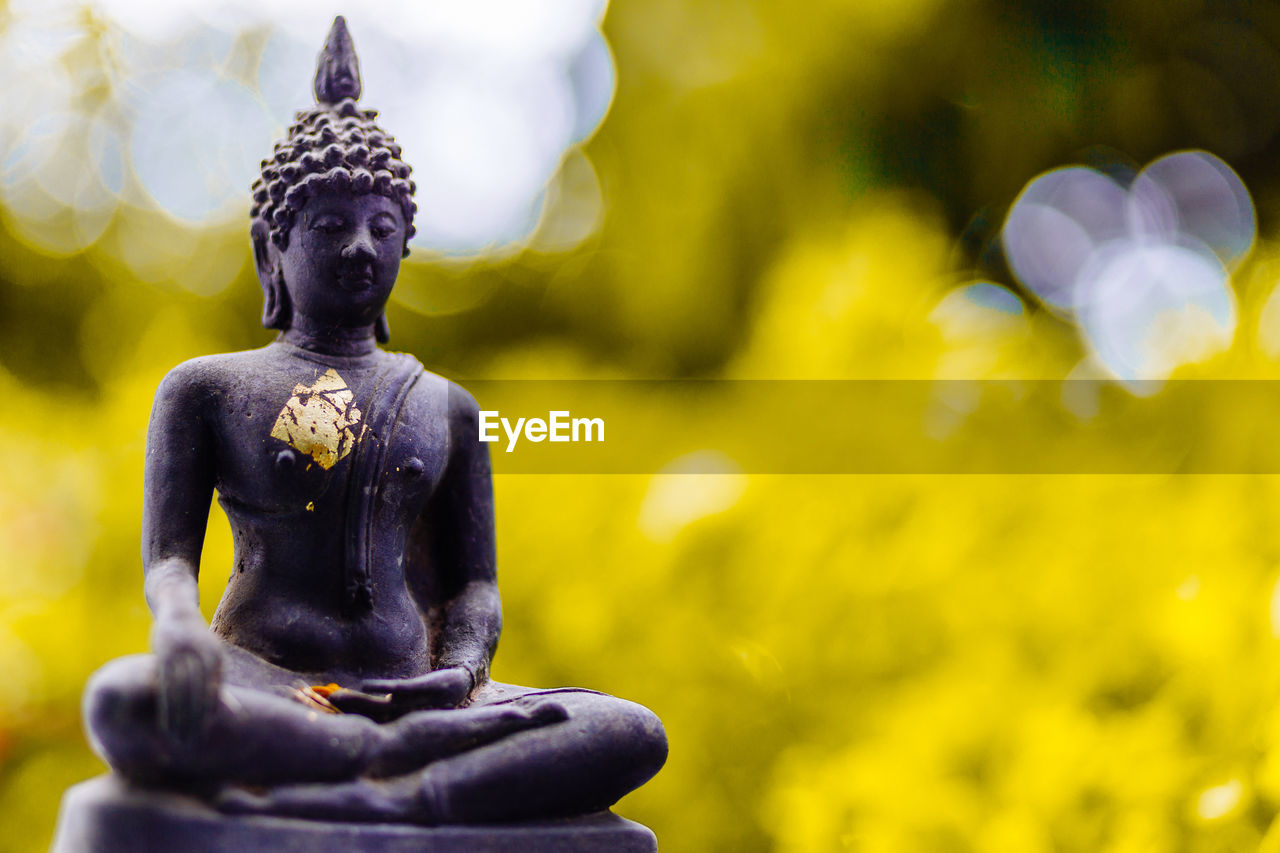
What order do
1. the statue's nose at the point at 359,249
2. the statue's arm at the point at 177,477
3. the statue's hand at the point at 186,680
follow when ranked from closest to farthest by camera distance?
the statue's hand at the point at 186,680, the statue's arm at the point at 177,477, the statue's nose at the point at 359,249

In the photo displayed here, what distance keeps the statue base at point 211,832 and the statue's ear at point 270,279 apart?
3.46ft

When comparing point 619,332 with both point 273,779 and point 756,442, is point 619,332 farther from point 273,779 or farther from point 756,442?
point 273,779

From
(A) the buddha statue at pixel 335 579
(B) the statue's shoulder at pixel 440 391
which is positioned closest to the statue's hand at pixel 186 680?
(A) the buddha statue at pixel 335 579

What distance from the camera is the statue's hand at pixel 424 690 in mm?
2377

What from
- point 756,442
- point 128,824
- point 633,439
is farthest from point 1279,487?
point 128,824

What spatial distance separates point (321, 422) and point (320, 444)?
1.9 inches

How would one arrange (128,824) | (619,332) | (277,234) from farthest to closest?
1. (619,332)
2. (277,234)
3. (128,824)

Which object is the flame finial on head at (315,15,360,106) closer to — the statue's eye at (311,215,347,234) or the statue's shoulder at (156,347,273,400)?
the statue's eye at (311,215,347,234)

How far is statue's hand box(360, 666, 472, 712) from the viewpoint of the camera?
7.80 feet

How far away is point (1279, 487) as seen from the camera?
12.8 feet

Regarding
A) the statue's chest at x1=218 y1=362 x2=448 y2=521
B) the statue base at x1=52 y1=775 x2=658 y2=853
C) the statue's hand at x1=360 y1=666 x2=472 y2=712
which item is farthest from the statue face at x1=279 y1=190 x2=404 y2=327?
the statue base at x1=52 y1=775 x2=658 y2=853

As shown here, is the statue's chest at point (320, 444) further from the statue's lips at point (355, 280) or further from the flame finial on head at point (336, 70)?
the flame finial on head at point (336, 70)

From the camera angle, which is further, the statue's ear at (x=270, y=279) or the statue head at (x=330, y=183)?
the statue's ear at (x=270, y=279)

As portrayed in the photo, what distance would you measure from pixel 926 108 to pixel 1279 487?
67.1 inches
